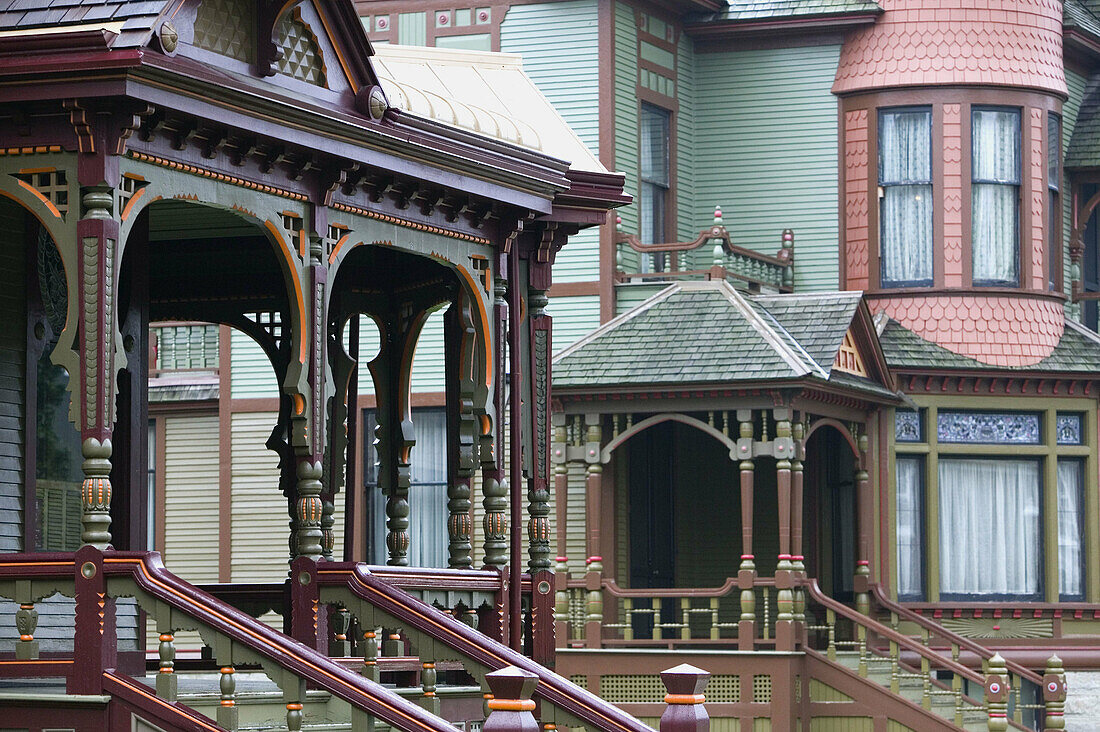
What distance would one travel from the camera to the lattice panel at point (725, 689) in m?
24.6

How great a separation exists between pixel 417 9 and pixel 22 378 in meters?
16.0

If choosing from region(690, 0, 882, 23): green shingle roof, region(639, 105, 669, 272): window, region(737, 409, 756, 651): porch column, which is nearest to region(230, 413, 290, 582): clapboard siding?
region(639, 105, 669, 272): window

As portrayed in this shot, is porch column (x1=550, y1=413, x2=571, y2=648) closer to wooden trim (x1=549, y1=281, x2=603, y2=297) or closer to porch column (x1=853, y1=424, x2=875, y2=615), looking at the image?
wooden trim (x1=549, y1=281, x2=603, y2=297)

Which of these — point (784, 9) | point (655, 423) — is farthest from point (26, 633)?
point (784, 9)

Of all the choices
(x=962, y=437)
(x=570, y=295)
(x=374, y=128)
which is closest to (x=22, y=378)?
(x=374, y=128)

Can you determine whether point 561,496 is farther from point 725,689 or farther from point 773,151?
point 773,151

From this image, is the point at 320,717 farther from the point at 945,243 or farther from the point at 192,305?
the point at 945,243

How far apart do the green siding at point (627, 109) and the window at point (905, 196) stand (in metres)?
3.40

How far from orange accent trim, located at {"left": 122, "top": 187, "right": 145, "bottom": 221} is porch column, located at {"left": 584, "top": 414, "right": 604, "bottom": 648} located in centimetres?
1373

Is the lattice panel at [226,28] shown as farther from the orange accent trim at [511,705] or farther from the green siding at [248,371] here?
the green siding at [248,371]

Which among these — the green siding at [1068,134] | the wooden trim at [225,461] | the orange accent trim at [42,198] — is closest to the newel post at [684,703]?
the orange accent trim at [42,198]

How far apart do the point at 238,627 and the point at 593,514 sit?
14.1 m

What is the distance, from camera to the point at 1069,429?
28.2 m

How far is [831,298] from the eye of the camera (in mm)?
26703
